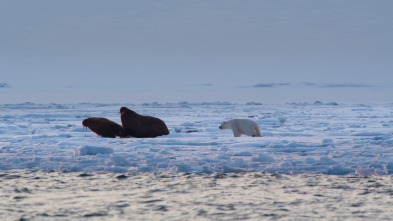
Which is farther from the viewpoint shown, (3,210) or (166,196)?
(166,196)

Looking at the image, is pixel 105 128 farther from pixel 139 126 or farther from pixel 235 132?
pixel 235 132

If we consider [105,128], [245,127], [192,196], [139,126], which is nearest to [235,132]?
[245,127]

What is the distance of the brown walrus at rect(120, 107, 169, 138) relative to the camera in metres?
11.0

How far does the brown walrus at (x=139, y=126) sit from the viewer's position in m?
11.0

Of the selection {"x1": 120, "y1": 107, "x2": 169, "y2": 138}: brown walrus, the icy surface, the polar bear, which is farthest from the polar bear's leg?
the icy surface

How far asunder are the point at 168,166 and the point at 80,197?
2.08 m

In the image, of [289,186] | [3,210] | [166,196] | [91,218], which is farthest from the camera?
[289,186]

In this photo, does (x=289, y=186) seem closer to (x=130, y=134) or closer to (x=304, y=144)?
(x=304, y=144)

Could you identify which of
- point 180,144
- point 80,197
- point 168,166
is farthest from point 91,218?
point 180,144

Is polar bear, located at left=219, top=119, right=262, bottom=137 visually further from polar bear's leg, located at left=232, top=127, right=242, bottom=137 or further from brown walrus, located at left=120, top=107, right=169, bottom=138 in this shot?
brown walrus, located at left=120, top=107, right=169, bottom=138

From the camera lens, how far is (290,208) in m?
4.16

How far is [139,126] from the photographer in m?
11.0

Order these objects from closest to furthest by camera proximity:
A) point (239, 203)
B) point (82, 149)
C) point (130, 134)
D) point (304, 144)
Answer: point (239, 203) < point (82, 149) < point (304, 144) < point (130, 134)

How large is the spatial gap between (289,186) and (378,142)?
4450mm
